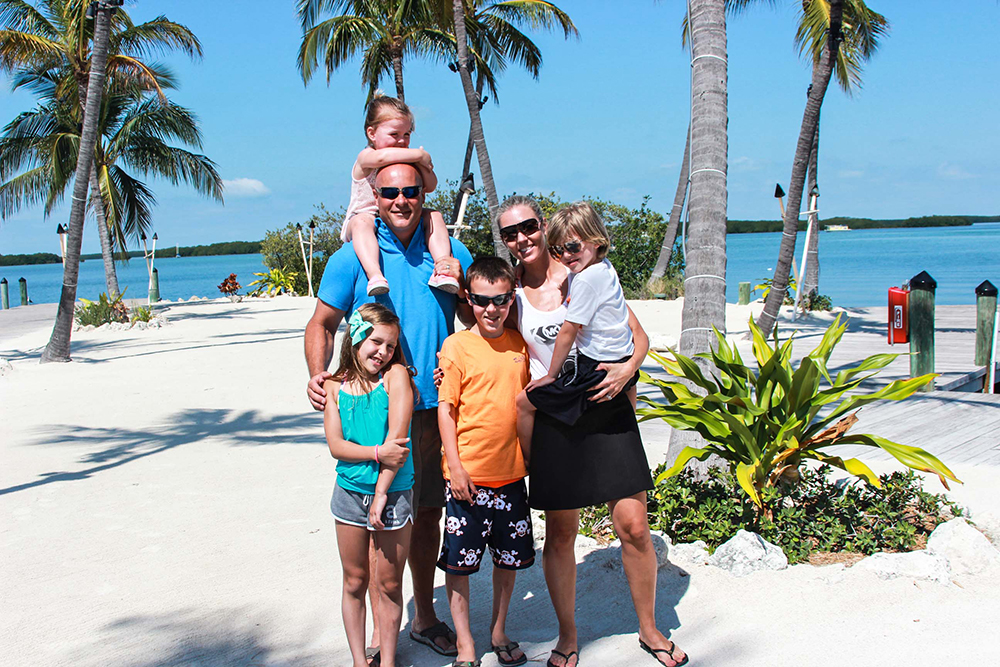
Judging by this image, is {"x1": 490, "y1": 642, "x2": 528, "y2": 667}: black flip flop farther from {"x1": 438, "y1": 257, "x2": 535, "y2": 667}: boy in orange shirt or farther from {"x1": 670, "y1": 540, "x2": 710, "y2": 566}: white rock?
{"x1": 670, "y1": 540, "x2": 710, "y2": 566}: white rock

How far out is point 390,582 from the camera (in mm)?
2871

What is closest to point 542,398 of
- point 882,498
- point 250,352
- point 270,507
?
point 882,498

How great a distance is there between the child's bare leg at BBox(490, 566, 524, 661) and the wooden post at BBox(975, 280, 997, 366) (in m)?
8.43

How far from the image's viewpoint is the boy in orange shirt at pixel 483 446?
2885mm

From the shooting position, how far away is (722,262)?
436cm

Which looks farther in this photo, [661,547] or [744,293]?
[744,293]

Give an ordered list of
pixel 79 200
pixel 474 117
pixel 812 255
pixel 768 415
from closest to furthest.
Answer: pixel 768 415, pixel 79 200, pixel 474 117, pixel 812 255

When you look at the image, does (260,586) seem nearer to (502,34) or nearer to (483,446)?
(483,446)

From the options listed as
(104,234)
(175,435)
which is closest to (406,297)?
(175,435)

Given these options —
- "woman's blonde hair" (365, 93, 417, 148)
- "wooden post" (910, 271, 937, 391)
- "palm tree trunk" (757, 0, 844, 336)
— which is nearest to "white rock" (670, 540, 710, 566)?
"woman's blonde hair" (365, 93, 417, 148)

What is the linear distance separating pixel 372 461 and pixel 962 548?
2.81 metres

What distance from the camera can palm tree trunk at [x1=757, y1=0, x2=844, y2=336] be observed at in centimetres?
1060

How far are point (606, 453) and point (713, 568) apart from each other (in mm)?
1231

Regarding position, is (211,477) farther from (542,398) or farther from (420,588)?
(542,398)
